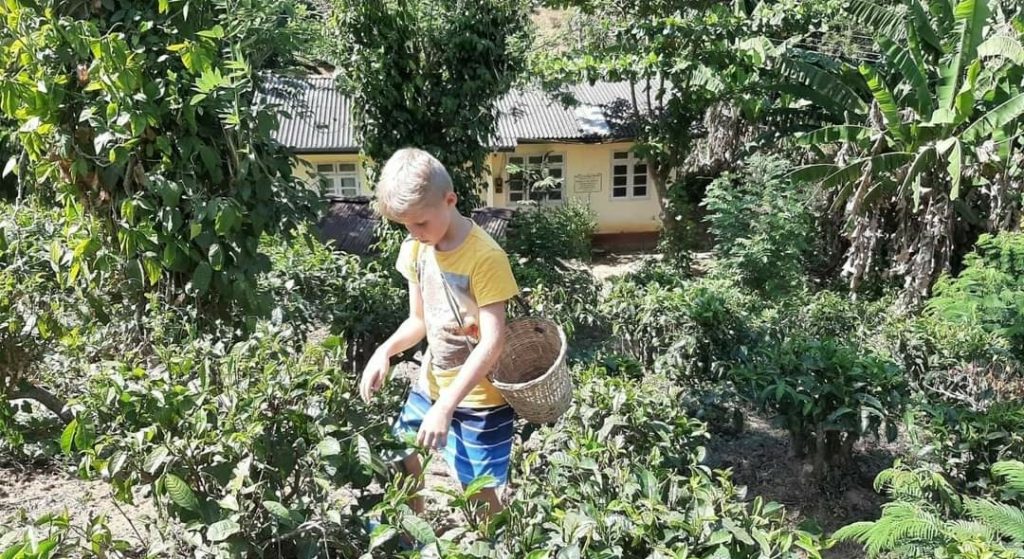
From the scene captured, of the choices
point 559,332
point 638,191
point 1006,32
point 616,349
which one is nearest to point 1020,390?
point 616,349

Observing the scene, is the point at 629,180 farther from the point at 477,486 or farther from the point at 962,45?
the point at 477,486

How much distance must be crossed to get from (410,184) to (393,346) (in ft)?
2.33

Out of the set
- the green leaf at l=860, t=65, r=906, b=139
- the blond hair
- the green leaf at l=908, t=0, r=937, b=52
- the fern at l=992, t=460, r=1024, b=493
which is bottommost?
the fern at l=992, t=460, r=1024, b=493

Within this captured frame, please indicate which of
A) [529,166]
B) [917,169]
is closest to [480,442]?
[917,169]

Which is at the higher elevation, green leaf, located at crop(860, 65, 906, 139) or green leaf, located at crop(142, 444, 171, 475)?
green leaf, located at crop(860, 65, 906, 139)

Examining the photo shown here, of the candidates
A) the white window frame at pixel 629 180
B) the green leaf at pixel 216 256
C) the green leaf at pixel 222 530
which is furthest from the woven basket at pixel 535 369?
the white window frame at pixel 629 180

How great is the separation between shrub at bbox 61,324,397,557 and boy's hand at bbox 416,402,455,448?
13 cm

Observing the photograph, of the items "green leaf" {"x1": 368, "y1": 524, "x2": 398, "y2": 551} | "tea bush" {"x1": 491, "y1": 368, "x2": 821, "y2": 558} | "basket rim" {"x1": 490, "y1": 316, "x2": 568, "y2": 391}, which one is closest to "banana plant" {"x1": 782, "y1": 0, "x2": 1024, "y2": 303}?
"basket rim" {"x1": 490, "y1": 316, "x2": 568, "y2": 391}

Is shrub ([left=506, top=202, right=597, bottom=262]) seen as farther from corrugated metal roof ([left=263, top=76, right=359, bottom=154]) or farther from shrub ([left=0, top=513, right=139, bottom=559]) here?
shrub ([left=0, top=513, right=139, bottom=559])

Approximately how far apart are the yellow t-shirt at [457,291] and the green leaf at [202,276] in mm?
1099

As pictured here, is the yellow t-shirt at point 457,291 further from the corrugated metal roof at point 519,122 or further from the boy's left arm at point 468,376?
the corrugated metal roof at point 519,122

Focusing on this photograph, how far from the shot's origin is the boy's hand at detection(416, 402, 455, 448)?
6.64 ft

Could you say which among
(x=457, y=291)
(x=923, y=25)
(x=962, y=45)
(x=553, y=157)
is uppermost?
(x=923, y=25)

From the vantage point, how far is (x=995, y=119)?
6.32 m
